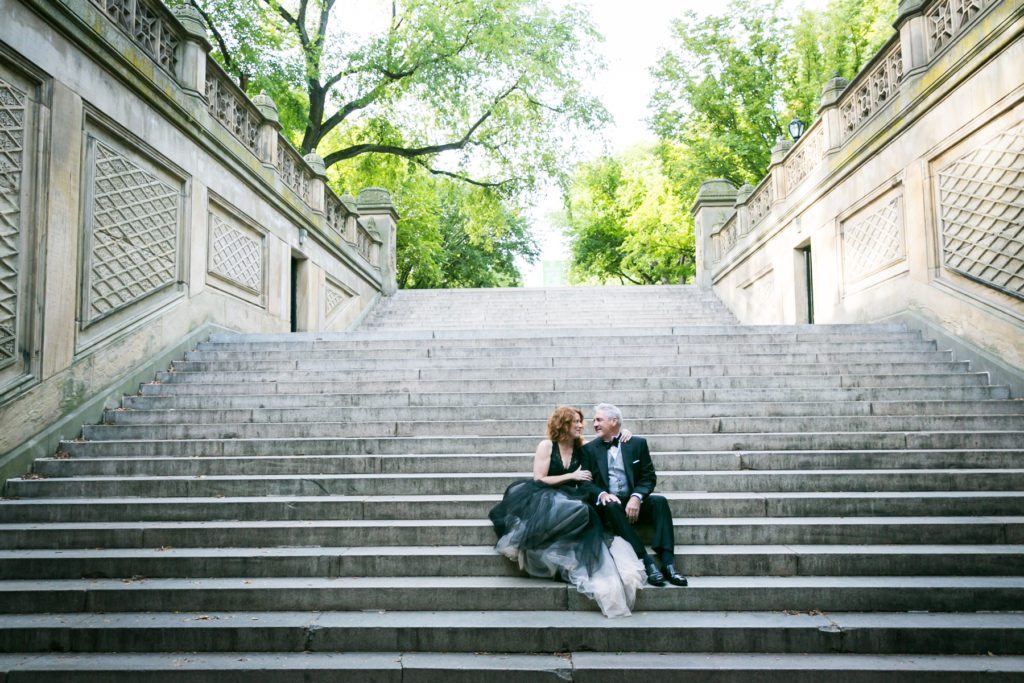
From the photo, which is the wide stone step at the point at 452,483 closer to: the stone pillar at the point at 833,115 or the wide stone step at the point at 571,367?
the wide stone step at the point at 571,367

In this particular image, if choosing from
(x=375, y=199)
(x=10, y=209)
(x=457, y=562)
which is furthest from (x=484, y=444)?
(x=375, y=199)

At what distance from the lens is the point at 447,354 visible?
9328mm

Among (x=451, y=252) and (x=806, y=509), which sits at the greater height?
(x=451, y=252)

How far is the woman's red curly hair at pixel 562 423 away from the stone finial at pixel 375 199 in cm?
1742

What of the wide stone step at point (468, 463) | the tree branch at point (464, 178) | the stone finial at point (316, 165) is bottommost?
the wide stone step at point (468, 463)

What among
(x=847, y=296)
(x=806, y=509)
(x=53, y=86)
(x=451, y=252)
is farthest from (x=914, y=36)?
(x=451, y=252)

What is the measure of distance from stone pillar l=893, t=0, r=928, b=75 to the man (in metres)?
7.84

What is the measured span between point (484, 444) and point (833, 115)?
381 inches

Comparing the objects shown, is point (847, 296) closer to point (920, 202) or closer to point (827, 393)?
point (920, 202)

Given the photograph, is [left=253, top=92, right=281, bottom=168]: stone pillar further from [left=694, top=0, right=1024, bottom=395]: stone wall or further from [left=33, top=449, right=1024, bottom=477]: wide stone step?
[left=694, top=0, right=1024, bottom=395]: stone wall

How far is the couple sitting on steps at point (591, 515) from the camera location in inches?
181

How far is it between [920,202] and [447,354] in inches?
276

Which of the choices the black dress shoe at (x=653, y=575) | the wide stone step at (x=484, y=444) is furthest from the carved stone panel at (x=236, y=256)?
the black dress shoe at (x=653, y=575)

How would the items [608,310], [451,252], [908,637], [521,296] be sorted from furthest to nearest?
[451,252], [521,296], [608,310], [908,637]
